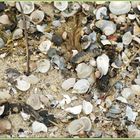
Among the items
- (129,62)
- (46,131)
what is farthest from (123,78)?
(46,131)

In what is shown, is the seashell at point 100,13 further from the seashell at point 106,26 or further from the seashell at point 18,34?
the seashell at point 18,34

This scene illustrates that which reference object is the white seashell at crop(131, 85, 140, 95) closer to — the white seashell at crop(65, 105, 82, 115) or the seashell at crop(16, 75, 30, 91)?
the white seashell at crop(65, 105, 82, 115)

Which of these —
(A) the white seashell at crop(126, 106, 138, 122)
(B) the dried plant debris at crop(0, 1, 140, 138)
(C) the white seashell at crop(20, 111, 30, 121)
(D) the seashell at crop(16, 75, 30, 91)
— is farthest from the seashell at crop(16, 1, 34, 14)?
(A) the white seashell at crop(126, 106, 138, 122)

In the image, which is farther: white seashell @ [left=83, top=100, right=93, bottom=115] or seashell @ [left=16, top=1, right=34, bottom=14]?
seashell @ [left=16, top=1, right=34, bottom=14]

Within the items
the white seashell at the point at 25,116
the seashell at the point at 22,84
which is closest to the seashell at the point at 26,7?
the seashell at the point at 22,84

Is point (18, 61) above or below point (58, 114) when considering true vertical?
above

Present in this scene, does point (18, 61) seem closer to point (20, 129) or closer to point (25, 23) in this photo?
point (25, 23)
